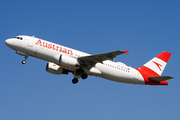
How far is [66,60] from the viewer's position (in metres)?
33.5

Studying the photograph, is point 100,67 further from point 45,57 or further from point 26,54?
point 26,54

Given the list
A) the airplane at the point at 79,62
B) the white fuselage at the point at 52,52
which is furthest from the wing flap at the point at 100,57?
the white fuselage at the point at 52,52

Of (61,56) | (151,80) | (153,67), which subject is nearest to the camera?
(61,56)

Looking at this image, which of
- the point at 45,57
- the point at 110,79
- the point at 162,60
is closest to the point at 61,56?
the point at 45,57

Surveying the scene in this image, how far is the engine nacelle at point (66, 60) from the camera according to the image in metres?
33.4

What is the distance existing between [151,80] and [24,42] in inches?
709

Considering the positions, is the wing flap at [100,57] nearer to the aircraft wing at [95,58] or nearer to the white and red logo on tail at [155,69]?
the aircraft wing at [95,58]

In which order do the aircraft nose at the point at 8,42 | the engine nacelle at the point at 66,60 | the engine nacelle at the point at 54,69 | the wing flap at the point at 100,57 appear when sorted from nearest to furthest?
the wing flap at the point at 100,57 → the engine nacelle at the point at 66,60 → the aircraft nose at the point at 8,42 → the engine nacelle at the point at 54,69

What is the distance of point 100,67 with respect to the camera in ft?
117

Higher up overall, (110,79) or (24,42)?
(24,42)

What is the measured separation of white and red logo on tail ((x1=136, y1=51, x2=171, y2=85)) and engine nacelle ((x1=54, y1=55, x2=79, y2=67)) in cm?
1030

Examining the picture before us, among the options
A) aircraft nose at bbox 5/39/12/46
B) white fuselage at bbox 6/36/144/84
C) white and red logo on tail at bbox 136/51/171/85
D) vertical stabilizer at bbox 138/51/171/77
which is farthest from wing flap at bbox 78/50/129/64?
aircraft nose at bbox 5/39/12/46

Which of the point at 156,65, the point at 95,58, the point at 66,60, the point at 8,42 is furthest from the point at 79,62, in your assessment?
the point at 156,65

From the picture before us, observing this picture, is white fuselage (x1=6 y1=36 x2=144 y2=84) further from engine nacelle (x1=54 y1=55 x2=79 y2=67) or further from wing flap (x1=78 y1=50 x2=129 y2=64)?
wing flap (x1=78 y1=50 x2=129 y2=64)
